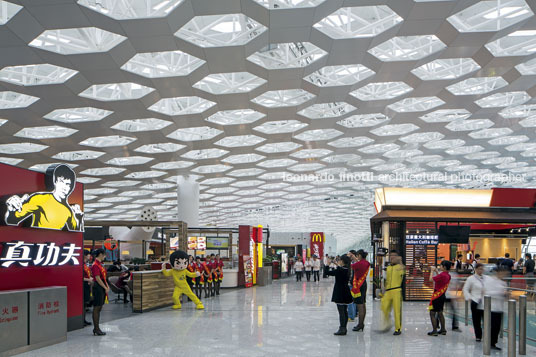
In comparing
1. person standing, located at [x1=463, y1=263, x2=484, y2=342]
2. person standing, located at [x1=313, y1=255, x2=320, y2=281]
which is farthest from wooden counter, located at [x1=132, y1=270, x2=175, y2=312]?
person standing, located at [x1=313, y1=255, x2=320, y2=281]

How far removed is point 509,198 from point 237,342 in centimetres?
1109

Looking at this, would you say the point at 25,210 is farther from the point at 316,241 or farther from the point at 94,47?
the point at 316,241

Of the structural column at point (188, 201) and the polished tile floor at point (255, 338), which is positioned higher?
the structural column at point (188, 201)

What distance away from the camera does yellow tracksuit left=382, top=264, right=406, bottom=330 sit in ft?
28.9

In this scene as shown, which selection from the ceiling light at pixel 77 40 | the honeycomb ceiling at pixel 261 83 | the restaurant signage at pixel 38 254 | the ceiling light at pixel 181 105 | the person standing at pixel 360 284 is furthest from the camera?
the ceiling light at pixel 181 105

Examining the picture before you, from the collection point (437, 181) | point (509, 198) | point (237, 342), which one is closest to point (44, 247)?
point (237, 342)

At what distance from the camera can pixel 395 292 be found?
350 inches

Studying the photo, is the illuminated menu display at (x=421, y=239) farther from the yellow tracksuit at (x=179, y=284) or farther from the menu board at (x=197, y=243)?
the menu board at (x=197, y=243)

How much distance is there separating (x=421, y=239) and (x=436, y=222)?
683 mm

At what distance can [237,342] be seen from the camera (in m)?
7.94

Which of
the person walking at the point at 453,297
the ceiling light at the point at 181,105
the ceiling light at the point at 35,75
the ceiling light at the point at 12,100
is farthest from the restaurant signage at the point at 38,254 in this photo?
the ceiling light at the point at 181,105

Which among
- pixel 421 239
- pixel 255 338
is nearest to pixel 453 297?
pixel 255 338

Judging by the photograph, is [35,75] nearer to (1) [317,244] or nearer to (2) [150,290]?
(2) [150,290]

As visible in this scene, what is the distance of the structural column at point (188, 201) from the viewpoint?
88.6ft
